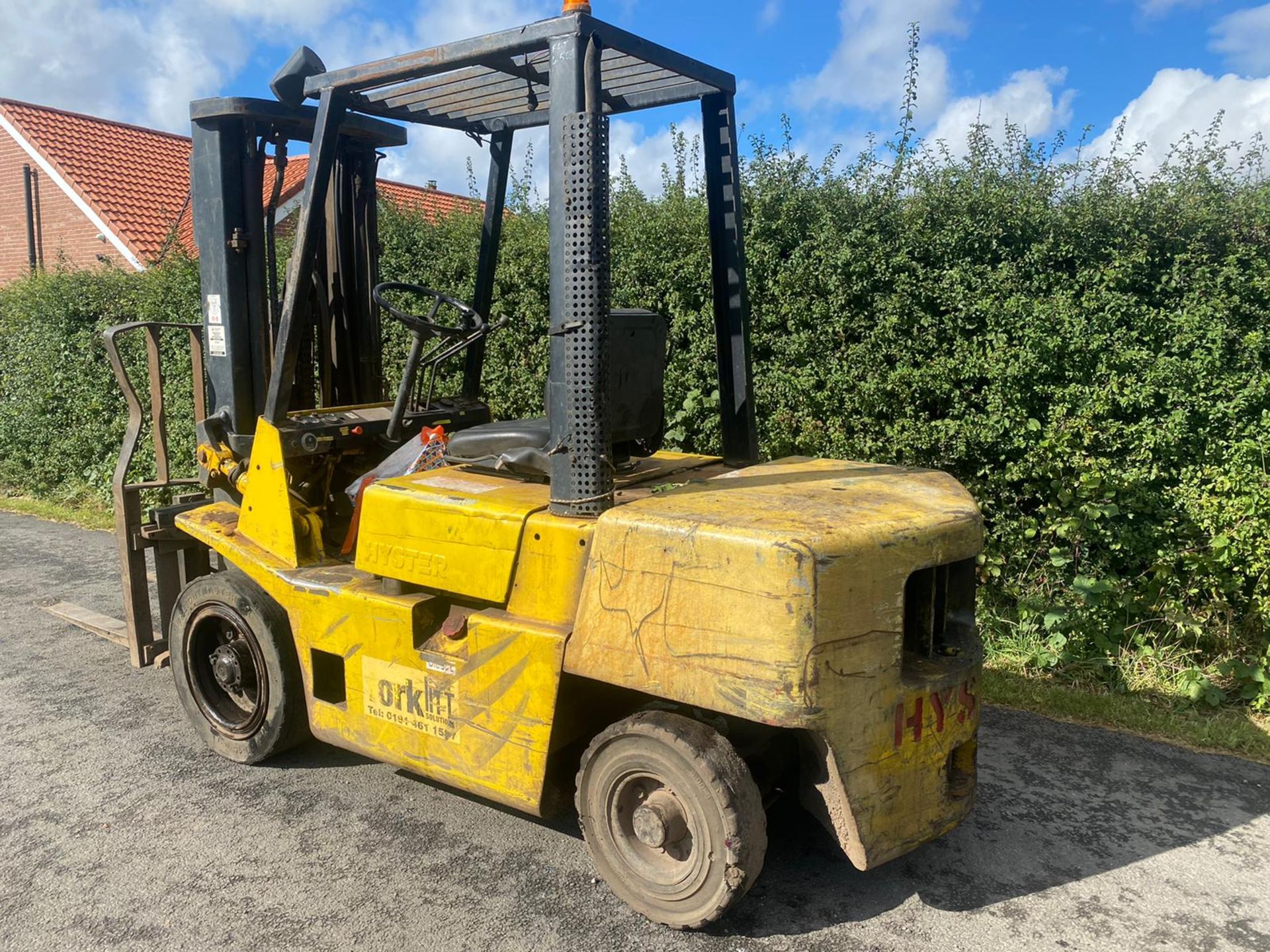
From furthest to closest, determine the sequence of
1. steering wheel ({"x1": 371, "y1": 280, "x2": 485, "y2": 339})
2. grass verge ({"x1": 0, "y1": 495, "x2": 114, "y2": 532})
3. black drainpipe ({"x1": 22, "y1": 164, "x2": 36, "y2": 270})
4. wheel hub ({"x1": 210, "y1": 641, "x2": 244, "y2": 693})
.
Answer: black drainpipe ({"x1": 22, "y1": 164, "x2": 36, "y2": 270}), grass verge ({"x1": 0, "y1": 495, "x2": 114, "y2": 532}), wheel hub ({"x1": 210, "y1": 641, "x2": 244, "y2": 693}), steering wheel ({"x1": 371, "y1": 280, "x2": 485, "y2": 339})

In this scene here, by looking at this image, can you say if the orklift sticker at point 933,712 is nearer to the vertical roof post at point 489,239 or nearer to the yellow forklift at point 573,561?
the yellow forklift at point 573,561

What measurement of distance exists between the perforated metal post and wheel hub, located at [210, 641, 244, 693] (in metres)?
2.08

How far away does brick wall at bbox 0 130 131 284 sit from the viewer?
1727 centimetres

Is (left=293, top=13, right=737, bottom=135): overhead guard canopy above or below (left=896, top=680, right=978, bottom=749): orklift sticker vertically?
above

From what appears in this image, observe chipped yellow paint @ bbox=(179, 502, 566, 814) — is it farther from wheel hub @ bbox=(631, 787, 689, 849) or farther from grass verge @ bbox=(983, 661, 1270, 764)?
grass verge @ bbox=(983, 661, 1270, 764)

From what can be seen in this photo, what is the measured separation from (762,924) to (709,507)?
136cm

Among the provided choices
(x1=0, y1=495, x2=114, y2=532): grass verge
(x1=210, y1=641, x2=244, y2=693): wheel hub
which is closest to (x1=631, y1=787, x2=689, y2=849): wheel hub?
(x1=210, y1=641, x2=244, y2=693): wheel hub

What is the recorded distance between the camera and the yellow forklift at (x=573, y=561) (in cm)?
290

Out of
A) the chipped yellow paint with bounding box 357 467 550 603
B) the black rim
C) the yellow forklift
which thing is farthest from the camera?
the black rim

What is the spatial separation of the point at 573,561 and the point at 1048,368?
352cm

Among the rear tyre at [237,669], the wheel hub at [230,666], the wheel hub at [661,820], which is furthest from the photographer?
the wheel hub at [230,666]

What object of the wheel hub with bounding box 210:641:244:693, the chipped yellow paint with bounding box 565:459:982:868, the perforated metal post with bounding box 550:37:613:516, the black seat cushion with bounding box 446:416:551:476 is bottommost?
the wheel hub with bounding box 210:641:244:693

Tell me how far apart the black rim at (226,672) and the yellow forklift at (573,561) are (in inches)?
0.6

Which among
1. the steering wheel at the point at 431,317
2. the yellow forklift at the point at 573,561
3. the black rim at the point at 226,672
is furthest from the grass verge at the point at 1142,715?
the black rim at the point at 226,672
